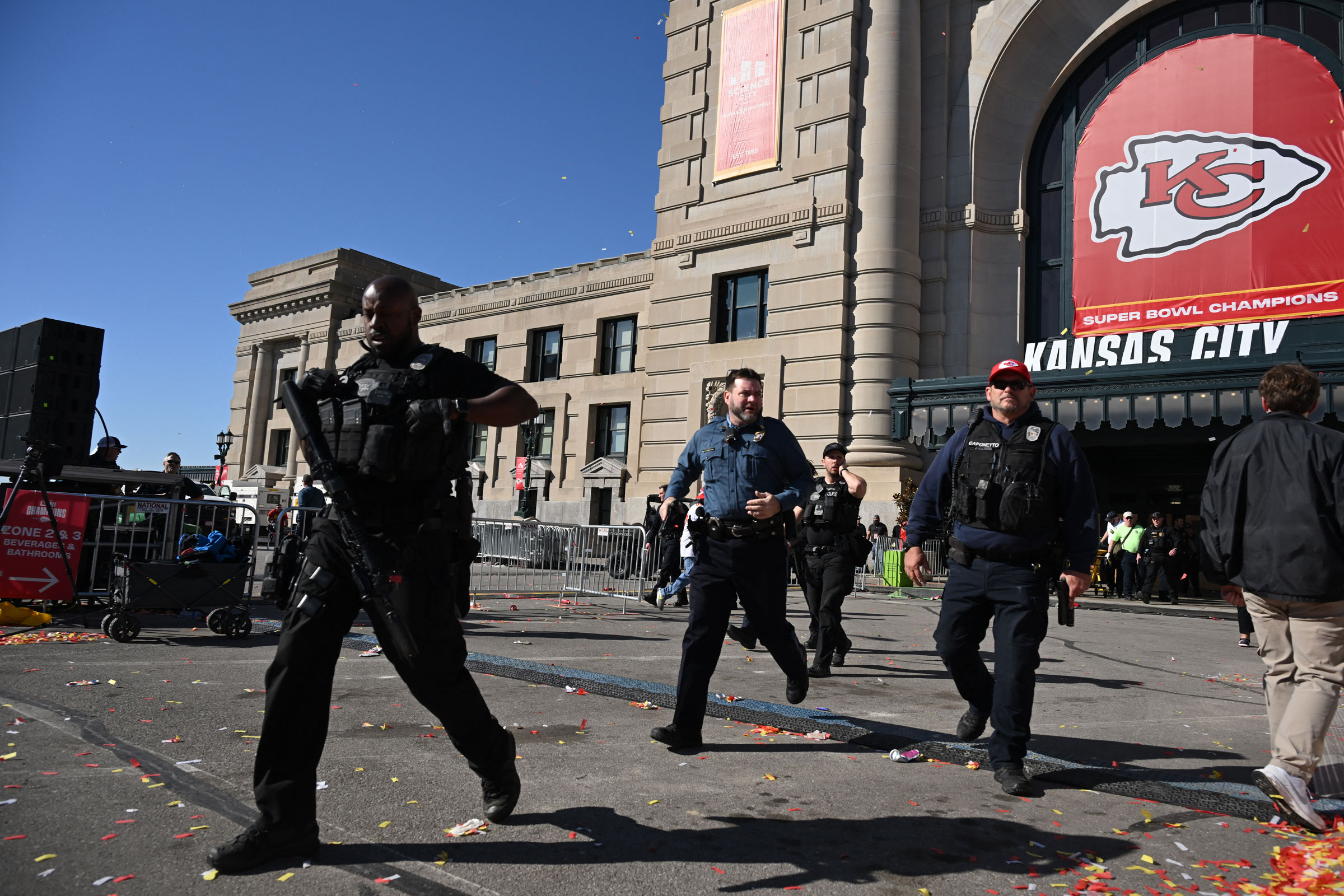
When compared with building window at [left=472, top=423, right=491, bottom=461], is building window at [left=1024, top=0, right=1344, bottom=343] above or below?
above

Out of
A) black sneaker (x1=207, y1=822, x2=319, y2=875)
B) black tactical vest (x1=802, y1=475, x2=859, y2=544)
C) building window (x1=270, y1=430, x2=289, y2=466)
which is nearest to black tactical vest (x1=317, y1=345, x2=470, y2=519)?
black sneaker (x1=207, y1=822, x2=319, y2=875)

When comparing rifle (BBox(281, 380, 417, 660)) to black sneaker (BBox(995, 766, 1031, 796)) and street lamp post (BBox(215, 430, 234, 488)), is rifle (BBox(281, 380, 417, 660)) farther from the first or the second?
street lamp post (BBox(215, 430, 234, 488))

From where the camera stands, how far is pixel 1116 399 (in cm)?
1939

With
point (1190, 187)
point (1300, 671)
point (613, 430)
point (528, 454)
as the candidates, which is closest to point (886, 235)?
point (1190, 187)

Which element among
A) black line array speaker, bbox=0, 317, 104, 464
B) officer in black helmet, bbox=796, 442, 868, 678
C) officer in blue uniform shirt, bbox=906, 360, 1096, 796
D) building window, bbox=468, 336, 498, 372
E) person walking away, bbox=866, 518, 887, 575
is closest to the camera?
officer in blue uniform shirt, bbox=906, 360, 1096, 796

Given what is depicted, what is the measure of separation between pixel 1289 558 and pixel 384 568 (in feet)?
13.3

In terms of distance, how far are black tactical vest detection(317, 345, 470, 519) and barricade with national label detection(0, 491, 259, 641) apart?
20.2 ft

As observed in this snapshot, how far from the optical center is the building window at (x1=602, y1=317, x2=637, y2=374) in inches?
1232

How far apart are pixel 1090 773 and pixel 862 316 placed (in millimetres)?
20051

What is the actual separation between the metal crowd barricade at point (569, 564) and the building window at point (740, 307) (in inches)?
475

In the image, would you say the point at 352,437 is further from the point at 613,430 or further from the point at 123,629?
the point at 613,430

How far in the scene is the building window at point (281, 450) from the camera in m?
43.4

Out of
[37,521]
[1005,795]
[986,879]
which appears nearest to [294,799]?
[986,879]

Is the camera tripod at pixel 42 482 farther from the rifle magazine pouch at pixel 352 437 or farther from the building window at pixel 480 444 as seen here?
the building window at pixel 480 444
